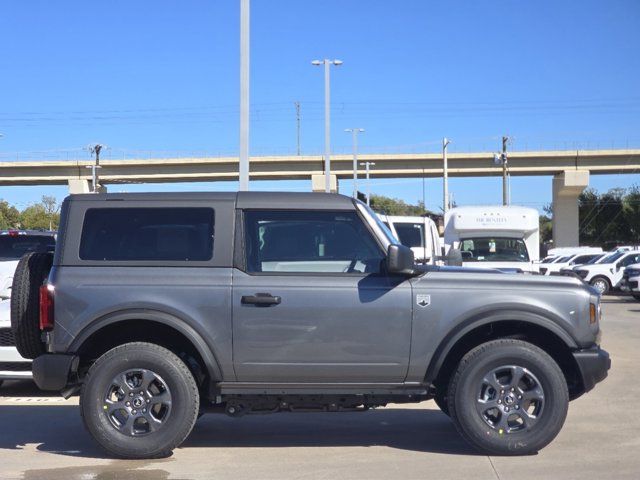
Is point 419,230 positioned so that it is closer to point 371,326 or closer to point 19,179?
point 371,326

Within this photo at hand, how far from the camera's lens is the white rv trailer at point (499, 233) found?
772 inches

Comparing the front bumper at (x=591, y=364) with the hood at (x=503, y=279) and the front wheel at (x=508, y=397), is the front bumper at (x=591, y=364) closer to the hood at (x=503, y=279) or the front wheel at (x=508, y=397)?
the front wheel at (x=508, y=397)

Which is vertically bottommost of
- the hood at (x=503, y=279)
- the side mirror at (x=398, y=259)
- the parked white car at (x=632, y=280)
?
the parked white car at (x=632, y=280)

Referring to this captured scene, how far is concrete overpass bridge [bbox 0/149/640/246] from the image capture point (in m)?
58.8

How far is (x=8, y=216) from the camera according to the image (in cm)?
8312

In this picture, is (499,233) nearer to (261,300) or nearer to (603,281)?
(603,281)

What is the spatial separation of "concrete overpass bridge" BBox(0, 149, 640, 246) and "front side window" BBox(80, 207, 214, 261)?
170 feet

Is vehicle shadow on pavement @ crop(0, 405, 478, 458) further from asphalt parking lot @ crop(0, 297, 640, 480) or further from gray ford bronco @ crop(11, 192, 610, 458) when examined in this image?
gray ford bronco @ crop(11, 192, 610, 458)

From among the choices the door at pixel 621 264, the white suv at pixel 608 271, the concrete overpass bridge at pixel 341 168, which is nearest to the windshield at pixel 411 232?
the white suv at pixel 608 271

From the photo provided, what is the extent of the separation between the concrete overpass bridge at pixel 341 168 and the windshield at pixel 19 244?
4479cm

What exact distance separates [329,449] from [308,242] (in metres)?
1.80

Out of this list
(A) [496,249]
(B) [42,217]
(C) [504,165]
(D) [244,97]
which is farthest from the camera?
(B) [42,217]

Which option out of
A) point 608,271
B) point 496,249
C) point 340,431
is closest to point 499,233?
point 496,249

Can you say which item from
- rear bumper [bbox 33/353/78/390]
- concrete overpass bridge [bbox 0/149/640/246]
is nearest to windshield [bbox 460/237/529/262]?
rear bumper [bbox 33/353/78/390]
